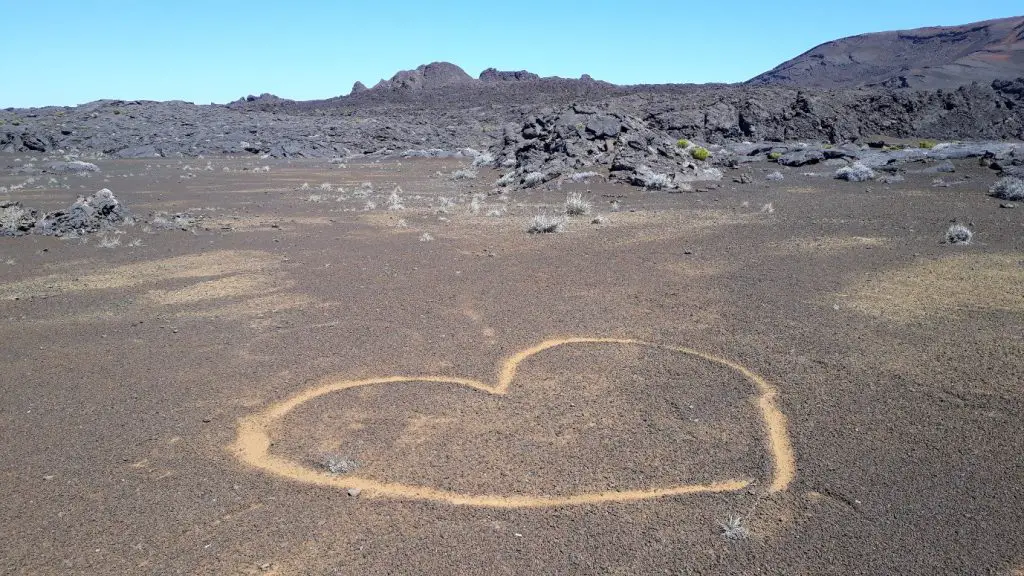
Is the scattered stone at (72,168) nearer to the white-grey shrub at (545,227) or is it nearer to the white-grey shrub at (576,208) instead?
the white-grey shrub at (576,208)

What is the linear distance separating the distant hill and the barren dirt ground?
68.7 metres

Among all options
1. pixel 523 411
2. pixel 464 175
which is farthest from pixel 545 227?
pixel 464 175

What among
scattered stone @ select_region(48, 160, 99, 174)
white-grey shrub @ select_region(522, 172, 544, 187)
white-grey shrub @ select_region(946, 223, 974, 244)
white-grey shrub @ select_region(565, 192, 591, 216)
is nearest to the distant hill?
white-grey shrub @ select_region(522, 172, 544, 187)

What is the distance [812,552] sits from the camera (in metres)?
3.98

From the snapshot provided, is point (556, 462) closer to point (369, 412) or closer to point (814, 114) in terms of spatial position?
point (369, 412)

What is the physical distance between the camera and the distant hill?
67938 millimetres

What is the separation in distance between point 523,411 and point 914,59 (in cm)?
10869

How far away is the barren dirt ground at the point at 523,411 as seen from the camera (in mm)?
4129

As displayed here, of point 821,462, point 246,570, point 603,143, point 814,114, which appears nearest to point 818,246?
point 821,462

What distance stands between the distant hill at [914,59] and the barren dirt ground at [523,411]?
2706 inches

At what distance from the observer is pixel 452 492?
185 inches

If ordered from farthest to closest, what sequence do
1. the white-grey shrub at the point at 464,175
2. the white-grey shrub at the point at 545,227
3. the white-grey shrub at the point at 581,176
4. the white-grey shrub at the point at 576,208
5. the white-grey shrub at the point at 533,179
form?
the white-grey shrub at the point at 464,175 < the white-grey shrub at the point at 533,179 < the white-grey shrub at the point at 581,176 < the white-grey shrub at the point at 576,208 < the white-grey shrub at the point at 545,227

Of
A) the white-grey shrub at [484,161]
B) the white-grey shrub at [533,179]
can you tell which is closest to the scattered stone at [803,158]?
the white-grey shrub at [533,179]

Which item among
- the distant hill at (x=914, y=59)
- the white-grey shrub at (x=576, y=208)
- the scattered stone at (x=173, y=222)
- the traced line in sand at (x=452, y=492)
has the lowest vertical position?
the traced line in sand at (x=452, y=492)
